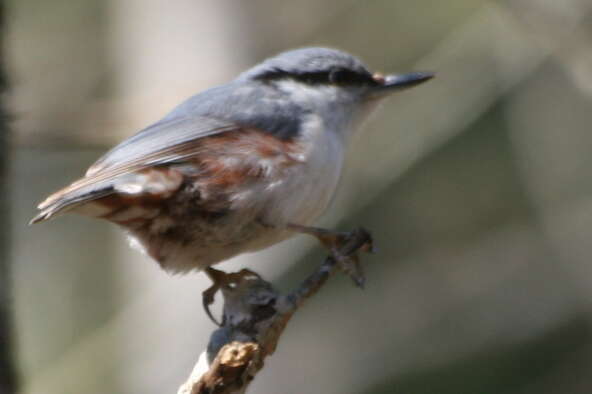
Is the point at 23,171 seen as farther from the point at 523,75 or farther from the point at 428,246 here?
the point at 523,75

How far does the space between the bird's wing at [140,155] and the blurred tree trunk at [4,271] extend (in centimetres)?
31

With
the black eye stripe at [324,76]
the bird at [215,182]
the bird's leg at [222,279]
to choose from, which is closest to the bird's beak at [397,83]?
the black eye stripe at [324,76]

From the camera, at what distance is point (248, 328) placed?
2367 mm

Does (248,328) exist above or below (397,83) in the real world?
below

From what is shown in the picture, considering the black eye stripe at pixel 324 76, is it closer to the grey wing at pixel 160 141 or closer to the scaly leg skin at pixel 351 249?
the grey wing at pixel 160 141

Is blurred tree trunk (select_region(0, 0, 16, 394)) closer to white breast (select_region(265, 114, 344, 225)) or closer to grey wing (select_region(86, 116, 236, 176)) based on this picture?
grey wing (select_region(86, 116, 236, 176))

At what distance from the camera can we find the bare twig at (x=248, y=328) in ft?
7.20

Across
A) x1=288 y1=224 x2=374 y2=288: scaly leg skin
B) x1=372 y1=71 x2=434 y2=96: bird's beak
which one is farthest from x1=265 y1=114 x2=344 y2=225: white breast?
x1=372 y1=71 x2=434 y2=96: bird's beak

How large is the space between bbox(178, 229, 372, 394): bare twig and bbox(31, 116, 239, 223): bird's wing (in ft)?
1.45

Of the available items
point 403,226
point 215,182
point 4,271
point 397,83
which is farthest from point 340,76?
point 403,226

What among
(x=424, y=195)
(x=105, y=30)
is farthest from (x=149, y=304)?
(x=105, y=30)

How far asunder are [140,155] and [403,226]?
3855 millimetres

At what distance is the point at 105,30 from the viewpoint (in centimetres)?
741

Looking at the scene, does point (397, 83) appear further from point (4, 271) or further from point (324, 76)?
point (4, 271)
